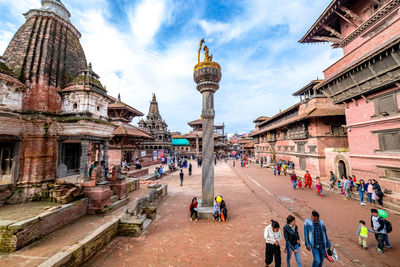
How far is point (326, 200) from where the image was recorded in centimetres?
943

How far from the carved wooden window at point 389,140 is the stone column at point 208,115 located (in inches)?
374

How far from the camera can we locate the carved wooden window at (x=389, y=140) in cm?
831

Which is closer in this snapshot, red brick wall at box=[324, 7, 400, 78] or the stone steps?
the stone steps

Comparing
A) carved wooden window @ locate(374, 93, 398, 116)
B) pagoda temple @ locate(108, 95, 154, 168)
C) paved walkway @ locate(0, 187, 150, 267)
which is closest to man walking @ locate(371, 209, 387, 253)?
carved wooden window @ locate(374, 93, 398, 116)

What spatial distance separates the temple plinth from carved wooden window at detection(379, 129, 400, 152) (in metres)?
9.49

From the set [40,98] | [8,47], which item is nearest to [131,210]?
[40,98]

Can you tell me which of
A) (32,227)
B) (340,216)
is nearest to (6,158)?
(32,227)

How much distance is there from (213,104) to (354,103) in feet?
33.0

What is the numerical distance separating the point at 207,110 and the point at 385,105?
976 centimetres

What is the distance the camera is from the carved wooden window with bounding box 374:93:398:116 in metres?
8.38

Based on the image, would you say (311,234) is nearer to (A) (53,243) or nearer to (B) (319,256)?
(B) (319,256)

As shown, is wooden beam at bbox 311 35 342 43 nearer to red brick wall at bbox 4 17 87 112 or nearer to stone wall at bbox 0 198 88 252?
red brick wall at bbox 4 17 87 112

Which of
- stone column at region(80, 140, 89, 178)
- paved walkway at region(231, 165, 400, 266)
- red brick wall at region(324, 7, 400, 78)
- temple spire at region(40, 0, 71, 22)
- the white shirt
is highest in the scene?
temple spire at region(40, 0, 71, 22)

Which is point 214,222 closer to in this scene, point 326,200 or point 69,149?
point 326,200
